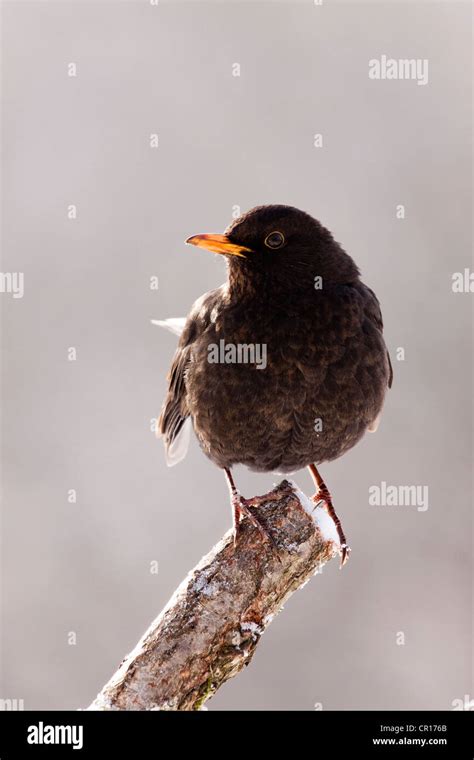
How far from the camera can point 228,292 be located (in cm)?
581

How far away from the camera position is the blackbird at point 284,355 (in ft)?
17.8

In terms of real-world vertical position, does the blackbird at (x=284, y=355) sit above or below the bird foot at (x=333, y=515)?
above

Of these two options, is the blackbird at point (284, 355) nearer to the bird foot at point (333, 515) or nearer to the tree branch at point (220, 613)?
the bird foot at point (333, 515)

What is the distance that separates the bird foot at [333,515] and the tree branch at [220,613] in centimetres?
38

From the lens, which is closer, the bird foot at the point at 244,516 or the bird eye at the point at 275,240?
the bird foot at the point at 244,516

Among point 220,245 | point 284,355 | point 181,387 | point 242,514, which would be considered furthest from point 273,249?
point 242,514

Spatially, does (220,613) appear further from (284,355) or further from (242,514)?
(284,355)

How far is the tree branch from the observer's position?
4434mm

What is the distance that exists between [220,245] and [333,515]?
1804 millimetres

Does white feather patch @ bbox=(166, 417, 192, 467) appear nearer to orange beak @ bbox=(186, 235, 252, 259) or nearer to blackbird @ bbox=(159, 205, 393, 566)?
blackbird @ bbox=(159, 205, 393, 566)
